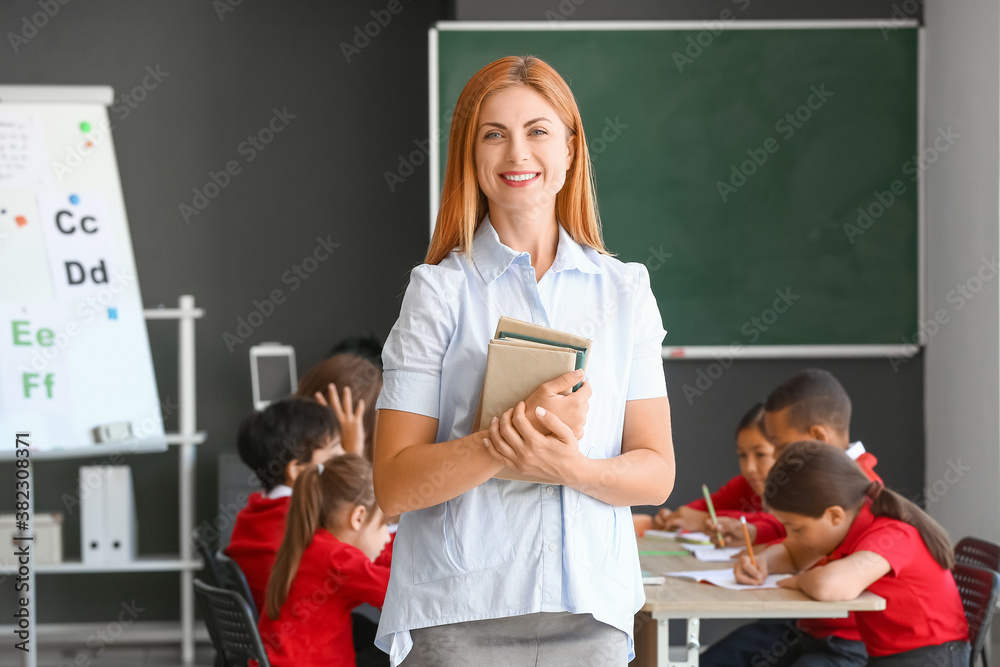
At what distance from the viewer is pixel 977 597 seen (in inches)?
91.7

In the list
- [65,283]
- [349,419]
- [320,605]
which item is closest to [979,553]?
[320,605]

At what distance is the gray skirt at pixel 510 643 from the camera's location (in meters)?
1.06

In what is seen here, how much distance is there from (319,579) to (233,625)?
0.71 ft

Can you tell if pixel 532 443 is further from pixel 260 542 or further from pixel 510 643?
pixel 260 542

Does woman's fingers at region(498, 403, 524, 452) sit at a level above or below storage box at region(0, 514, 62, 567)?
above

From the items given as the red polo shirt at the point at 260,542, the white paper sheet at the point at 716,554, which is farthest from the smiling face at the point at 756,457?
the red polo shirt at the point at 260,542

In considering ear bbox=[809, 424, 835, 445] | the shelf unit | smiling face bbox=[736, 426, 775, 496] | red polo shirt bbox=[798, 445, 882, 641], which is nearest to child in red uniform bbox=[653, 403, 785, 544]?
smiling face bbox=[736, 426, 775, 496]

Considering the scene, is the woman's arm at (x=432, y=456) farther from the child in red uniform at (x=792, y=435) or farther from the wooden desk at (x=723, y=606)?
the child in red uniform at (x=792, y=435)

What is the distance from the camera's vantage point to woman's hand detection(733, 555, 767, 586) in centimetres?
217

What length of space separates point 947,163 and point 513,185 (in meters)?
3.04

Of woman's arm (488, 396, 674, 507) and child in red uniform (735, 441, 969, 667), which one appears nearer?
woman's arm (488, 396, 674, 507)

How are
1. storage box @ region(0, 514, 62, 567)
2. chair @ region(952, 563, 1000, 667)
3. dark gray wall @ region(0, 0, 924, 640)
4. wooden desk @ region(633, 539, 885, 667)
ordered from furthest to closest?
1. dark gray wall @ region(0, 0, 924, 640)
2. storage box @ region(0, 514, 62, 567)
3. chair @ region(952, 563, 1000, 667)
4. wooden desk @ region(633, 539, 885, 667)

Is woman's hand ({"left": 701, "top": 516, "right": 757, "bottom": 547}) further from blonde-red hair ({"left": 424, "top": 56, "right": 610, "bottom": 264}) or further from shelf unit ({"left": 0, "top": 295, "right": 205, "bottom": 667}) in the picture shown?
shelf unit ({"left": 0, "top": 295, "right": 205, "bottom": 667})

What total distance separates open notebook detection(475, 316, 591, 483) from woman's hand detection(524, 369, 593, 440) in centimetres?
1
